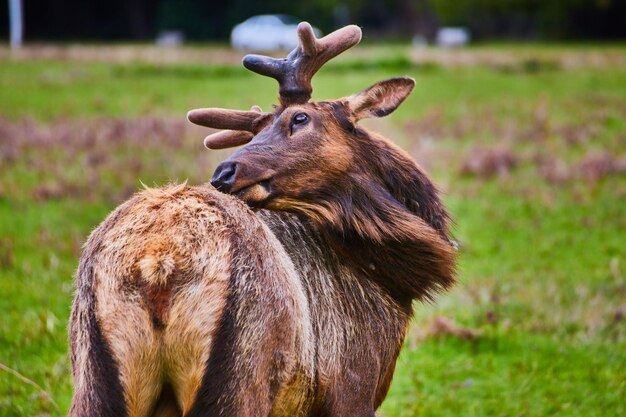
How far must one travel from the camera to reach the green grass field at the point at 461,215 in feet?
20.9

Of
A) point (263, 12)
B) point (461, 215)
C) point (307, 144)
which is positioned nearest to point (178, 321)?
point (307, 144)

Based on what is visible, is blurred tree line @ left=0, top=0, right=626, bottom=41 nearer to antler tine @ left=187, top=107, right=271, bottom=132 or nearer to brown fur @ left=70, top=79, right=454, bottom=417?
antler tine @ left=187, top=107, right=271, bottom=132

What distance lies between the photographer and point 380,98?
4680 millimetres

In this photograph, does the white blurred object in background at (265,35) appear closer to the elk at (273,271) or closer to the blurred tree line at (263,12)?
the blurred tree line at (263,12)

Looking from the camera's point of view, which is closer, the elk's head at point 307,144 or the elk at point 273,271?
the elk at point 273,271

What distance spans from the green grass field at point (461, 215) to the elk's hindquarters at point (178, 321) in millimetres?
1826

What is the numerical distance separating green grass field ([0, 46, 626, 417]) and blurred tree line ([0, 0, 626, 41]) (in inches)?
1316

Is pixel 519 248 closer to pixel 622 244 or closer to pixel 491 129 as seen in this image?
pixel 622 244

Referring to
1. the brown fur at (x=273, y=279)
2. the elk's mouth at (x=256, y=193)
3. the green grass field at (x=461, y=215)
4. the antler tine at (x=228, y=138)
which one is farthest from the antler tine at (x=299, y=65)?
the green grass field at (x=461, y=215)

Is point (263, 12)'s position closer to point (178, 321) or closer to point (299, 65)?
point (299, 65)

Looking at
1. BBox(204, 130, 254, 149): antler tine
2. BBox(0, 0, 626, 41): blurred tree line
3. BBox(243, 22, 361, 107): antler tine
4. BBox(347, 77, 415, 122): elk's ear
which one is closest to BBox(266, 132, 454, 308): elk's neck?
BBox(347, 77, 415, 122): elk's ear

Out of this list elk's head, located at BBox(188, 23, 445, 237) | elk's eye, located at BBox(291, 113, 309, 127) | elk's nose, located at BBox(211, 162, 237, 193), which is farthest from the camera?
elk's eye, located at BBox(291, 113, 309, 127)

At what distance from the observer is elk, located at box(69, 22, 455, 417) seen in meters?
3.16

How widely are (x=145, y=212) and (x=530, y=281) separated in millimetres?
6029
